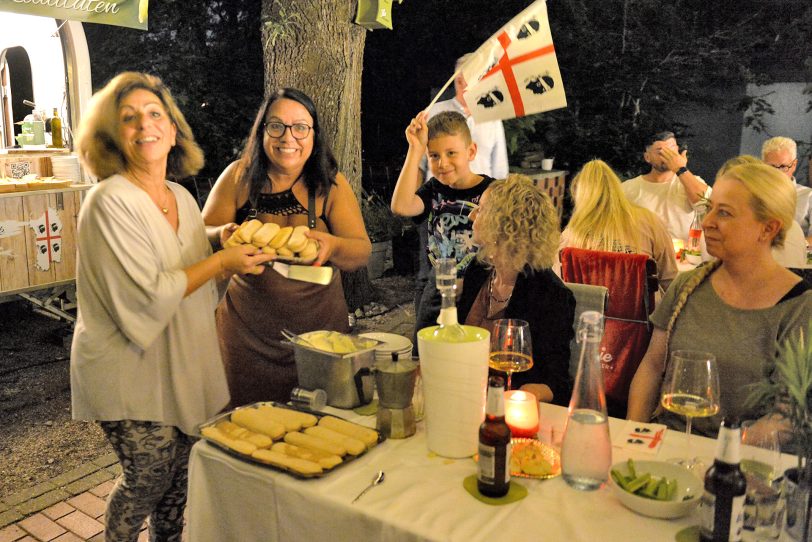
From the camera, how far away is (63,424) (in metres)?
4.65

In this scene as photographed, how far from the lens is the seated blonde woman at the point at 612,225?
165 inches

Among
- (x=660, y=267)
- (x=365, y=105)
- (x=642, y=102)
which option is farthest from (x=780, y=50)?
(x=660, y=267)

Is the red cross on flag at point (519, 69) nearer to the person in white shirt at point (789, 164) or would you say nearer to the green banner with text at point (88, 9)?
the green banner with text at point (88, 9)

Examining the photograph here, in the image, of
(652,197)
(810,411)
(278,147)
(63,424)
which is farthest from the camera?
(652,197)

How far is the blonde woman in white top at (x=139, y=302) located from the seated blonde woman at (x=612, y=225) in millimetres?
2406

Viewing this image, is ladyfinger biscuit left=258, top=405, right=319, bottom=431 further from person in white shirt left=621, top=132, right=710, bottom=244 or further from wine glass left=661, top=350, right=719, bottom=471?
person in white shirt left=621, top=132, right=710, bottom=244

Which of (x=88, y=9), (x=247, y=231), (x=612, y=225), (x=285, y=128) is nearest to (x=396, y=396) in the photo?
(x=247, y=231)

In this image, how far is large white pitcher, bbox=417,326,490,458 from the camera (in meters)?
1.83

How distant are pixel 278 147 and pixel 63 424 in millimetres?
2942

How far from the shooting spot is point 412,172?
3.87 meters

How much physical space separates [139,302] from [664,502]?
64.7 inches

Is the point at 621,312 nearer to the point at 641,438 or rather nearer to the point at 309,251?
the point at 641,438

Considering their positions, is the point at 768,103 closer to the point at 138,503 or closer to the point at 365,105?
the point at 365,105

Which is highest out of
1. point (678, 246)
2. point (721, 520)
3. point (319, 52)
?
point (319, 52)
